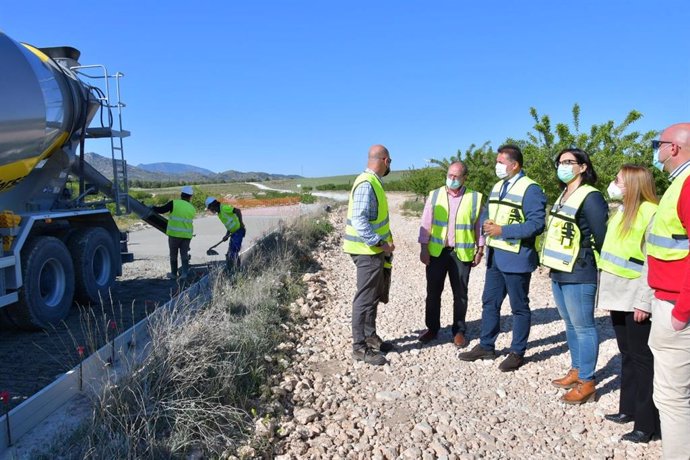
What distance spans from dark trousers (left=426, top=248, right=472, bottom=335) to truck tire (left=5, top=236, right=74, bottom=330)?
4.42 metres

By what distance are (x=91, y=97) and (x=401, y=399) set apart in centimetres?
621

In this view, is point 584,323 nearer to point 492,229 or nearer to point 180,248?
point 492,229

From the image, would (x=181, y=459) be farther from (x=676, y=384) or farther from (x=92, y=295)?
(x=92, y=295)

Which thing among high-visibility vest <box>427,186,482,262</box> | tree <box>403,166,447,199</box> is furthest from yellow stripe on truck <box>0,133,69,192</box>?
tree <box>403,166,447,199</box>

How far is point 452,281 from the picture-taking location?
5.55 m

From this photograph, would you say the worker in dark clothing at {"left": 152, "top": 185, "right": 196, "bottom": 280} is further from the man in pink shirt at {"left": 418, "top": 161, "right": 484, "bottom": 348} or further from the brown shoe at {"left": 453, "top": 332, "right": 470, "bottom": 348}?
the brown shoe at {"left": 453, "top": 332, "right": 470, "bottom": 348}

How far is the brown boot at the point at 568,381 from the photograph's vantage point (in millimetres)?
4328

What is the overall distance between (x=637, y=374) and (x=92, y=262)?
259 inches

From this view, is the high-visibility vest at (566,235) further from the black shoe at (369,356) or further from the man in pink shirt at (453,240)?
the black shoe at (369,356)

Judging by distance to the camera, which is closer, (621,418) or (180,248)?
(621,418)

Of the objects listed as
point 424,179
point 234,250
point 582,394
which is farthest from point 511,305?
point 424,179

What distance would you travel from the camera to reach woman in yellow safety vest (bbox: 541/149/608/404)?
4070 mm

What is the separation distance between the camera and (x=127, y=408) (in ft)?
10.4

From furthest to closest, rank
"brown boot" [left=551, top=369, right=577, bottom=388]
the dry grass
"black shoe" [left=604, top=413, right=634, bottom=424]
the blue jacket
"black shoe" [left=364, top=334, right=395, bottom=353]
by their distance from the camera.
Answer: "black shoe" [left=364, top=334, right=395, bottom=353] < the blue jacket < "brown boot" [left=551, top=369, right=577, bottom=388] < "black shoe" [left=604, top=413, right=634, bottom=424] < the dry grass
